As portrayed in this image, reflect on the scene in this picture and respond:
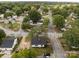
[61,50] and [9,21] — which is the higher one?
[9,21]

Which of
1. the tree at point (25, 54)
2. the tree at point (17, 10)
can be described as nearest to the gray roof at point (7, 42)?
the tree at point (25, 54)

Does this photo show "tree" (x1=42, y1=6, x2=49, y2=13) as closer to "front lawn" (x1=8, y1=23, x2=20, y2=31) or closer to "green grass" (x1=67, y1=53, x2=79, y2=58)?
"front lawn" (x1=8, y1=23, x2=20, y2=31)

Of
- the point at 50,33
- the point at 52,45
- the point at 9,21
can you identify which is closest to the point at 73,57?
the point at 52,45

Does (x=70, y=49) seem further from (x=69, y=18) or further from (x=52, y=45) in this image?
(x=69, y=18)

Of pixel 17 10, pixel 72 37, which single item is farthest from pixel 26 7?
pixel 72 37

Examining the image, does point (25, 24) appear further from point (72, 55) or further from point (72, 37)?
point (72, 55)

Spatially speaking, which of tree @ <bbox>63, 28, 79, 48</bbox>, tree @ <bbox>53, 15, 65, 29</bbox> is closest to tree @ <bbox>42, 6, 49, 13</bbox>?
tree @ <bbox>53, 15, 65, 29</bbox>
